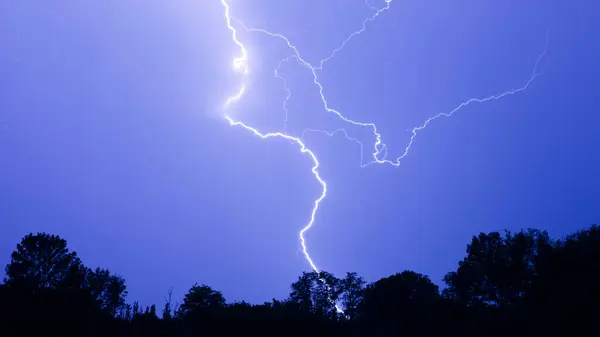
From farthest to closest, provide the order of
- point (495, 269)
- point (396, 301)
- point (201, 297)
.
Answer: point (201, 297) → point (495, 269) → point (396, 301)

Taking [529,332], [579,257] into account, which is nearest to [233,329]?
[529,332]

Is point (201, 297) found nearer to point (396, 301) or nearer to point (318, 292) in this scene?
point (318, 292)

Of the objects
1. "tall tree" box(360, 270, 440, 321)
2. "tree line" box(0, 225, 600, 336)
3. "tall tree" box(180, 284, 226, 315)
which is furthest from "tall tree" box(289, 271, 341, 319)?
"tall tree" box(360, 270, 440, 321)

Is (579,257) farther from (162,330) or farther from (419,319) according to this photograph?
(162,330)

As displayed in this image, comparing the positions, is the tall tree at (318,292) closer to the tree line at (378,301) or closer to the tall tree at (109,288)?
the tree line at (378,301)

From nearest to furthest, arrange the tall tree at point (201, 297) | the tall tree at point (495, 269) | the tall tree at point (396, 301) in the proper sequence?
1. the tall tree at point (396, 301)
2. the tall tree at point (495, 269)
3. the tall tree at point (201, 297)

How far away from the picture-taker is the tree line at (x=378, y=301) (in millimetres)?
16469

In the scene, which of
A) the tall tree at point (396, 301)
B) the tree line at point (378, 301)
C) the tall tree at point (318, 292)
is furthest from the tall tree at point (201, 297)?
the tall tree at point (396, 301)

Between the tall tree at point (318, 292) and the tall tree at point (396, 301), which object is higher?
the tall tree at point (318, 292)

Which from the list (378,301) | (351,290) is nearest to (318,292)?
(351,290)

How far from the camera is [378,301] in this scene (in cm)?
2617

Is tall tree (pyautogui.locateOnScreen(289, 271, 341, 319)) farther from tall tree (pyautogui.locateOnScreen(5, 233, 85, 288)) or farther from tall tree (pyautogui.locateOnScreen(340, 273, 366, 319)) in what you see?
tall tree (pyautogui.locateOnScreen(5, 233, 85, 288))

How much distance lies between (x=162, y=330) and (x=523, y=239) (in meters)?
26.2

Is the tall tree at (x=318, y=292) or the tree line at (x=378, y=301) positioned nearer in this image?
the tree line at (x=378, y=301)
